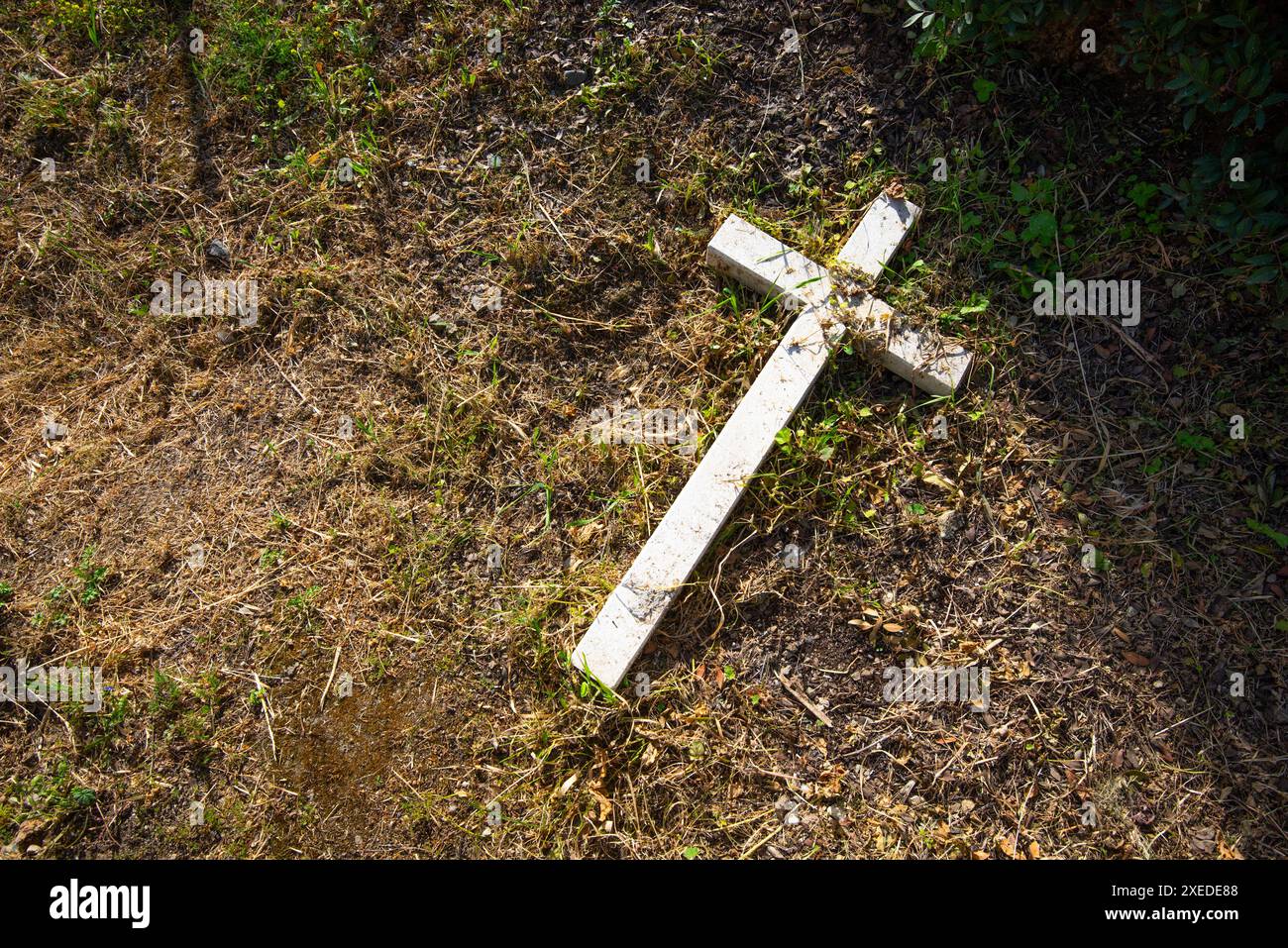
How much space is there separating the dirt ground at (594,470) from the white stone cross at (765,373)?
11cm

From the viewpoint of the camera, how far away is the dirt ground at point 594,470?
8.37ft

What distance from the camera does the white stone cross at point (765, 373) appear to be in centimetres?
254

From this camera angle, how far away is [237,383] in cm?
302

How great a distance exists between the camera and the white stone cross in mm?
2541

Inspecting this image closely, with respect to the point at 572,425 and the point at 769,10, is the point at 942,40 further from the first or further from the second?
the point at 572,425

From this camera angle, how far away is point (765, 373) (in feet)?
8.87

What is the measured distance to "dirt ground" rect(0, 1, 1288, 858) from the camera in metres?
2.55

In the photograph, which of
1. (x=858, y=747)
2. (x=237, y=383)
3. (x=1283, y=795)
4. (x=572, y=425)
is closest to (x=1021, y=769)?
(x=858, y=747)

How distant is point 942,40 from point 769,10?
2.33 feet

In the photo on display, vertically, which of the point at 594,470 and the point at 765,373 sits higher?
the point at 765,373

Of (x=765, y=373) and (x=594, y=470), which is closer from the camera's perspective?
(x=765, y=373)

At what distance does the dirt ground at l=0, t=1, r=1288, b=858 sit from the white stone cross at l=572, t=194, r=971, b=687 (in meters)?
0.11

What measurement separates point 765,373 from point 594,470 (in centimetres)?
72

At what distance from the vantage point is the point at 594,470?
2.81m
